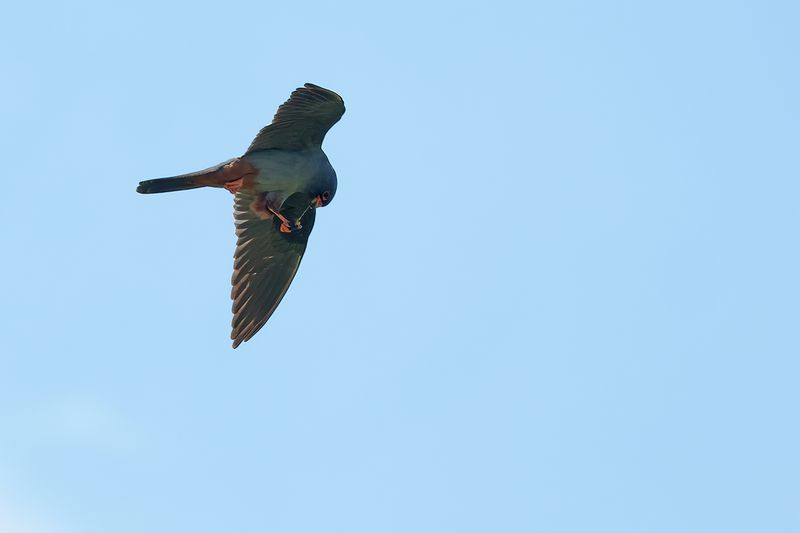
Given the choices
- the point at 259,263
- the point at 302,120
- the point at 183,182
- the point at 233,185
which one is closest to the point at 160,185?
the point at 183,182

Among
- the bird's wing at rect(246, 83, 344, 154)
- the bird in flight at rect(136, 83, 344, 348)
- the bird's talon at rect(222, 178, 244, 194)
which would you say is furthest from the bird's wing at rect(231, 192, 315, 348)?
the bird's wing at rect(246, 83, 344, 154)

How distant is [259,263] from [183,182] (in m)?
2.09

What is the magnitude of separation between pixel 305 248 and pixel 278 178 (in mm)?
1956

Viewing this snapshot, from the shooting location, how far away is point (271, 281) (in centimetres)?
1861

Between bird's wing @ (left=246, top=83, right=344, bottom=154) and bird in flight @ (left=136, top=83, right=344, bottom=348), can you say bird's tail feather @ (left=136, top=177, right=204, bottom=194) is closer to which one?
bird in flight @ (left=136, top=83, right=344, bottom=348)

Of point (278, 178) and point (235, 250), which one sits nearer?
point (278, 178)

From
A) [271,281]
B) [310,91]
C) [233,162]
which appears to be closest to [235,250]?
[271,281]

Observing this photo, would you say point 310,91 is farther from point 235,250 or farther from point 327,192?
point 235,250

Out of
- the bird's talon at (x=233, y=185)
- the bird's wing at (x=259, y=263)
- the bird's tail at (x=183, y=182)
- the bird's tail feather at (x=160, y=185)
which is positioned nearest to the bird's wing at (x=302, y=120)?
the bird's talon at (x=233, y=185)

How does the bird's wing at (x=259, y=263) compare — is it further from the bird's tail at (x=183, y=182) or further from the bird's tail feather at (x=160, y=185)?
the bird's tail feather at (x=160, y=185)

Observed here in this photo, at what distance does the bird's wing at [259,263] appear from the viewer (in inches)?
720

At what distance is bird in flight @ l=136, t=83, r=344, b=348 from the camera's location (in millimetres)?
16891

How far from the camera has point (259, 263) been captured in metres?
18.7

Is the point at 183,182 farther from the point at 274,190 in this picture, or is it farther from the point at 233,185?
the point at 274,190
